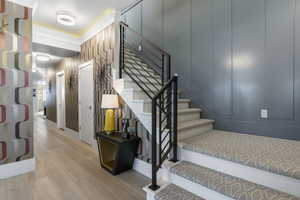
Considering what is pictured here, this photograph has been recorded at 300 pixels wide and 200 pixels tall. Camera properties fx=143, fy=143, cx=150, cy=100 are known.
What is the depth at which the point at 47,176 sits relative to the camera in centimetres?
225

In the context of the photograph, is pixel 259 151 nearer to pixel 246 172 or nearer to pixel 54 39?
pixel 246 172

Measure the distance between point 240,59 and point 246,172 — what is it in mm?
1728

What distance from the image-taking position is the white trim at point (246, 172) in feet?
3.70

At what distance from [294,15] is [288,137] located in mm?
1628

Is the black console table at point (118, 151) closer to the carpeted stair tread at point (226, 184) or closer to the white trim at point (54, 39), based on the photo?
the carpeted stair tread at point (226, 184)

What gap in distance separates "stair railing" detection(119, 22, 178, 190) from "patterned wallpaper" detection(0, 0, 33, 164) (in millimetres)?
1624

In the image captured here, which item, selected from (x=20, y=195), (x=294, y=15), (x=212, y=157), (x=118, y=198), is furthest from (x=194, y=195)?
(x=294, y=15)

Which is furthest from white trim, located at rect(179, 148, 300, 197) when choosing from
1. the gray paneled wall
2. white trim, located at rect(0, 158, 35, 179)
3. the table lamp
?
white trim, located at rect(0, 158, 35, 179)

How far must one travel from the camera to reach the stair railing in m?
1.59

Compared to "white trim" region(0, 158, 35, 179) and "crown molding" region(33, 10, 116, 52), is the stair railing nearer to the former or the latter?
"crown molding" region(33, 10, 116, 52)

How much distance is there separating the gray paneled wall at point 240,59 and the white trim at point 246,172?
115 cm

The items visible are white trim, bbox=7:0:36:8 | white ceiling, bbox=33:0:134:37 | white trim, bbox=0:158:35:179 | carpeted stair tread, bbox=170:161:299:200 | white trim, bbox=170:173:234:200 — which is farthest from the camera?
white ceiling, bbox=33:0:134:37

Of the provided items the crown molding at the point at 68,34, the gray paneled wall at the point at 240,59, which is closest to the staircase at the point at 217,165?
the gray paneled wall at the point at 240,59

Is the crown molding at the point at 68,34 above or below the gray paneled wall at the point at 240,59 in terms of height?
above
